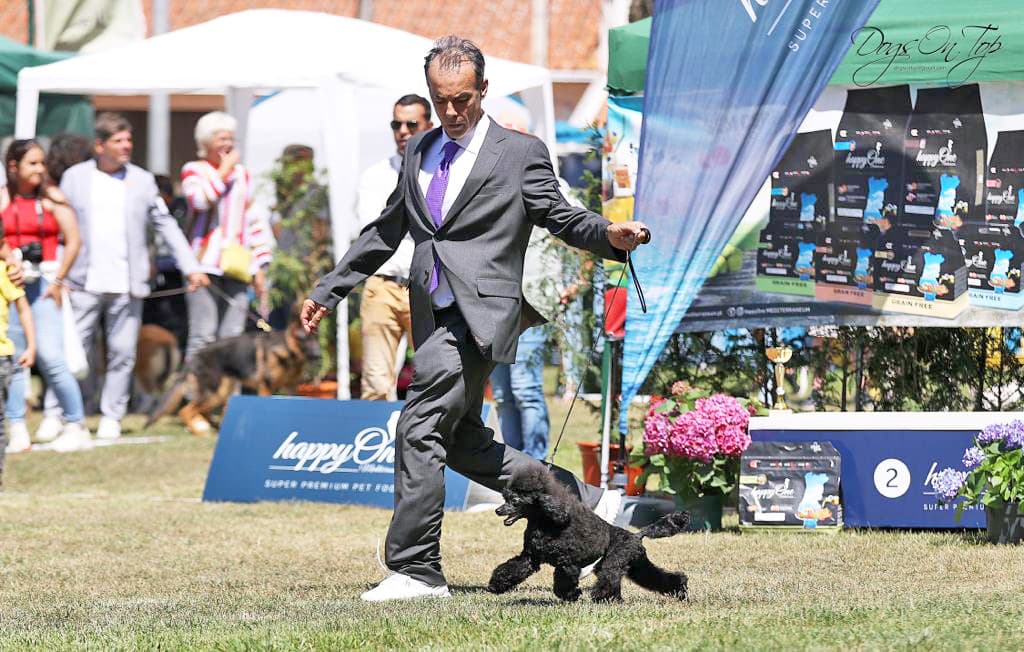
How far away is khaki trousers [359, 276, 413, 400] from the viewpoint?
10.7 m

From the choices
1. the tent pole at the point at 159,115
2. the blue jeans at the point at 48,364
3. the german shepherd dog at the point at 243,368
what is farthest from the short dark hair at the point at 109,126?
the tent pole at the point at 159,115

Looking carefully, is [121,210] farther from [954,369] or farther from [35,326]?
[954,369]

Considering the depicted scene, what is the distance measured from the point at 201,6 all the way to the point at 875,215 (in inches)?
1026

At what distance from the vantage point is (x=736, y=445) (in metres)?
8.60

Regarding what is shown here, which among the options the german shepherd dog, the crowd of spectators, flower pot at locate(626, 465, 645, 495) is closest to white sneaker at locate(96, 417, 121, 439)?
the crowd of spectators

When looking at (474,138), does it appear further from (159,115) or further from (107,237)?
(159,115)

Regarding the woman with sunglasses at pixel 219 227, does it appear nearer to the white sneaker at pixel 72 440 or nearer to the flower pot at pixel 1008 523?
the white sneaker at pixel 72 440

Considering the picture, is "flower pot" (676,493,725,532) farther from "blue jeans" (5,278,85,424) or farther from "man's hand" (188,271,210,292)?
"man's hand" (188,271,210,292)

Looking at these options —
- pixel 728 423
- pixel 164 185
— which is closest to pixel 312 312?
pixel 728 423

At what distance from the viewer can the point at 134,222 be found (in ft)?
45.0

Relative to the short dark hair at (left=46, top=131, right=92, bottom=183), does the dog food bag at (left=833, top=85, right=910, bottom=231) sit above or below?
above

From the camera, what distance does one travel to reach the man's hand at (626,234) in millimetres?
5988

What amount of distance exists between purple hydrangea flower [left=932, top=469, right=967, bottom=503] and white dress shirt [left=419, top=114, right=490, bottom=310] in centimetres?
339

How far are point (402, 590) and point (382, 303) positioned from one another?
455 cm
